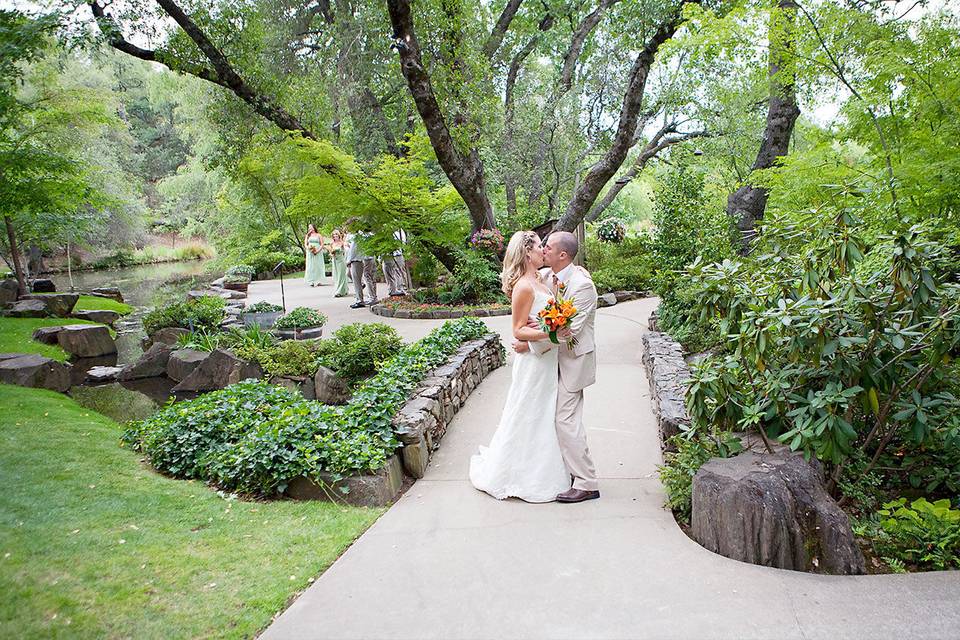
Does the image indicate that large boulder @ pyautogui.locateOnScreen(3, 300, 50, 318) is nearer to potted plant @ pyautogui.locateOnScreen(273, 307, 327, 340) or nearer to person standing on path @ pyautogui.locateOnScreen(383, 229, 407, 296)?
potted plant @ pyautogui.locateOnScreen(273, 307, 327, 340)

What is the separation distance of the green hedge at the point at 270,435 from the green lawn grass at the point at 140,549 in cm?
23

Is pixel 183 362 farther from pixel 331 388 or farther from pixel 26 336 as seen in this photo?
pixel 26 336

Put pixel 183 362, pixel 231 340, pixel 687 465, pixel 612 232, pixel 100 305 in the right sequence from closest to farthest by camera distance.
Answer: pixel 687 465, pixel 183 362, pixel 231 340, pixel 100 305, pixel 612 232

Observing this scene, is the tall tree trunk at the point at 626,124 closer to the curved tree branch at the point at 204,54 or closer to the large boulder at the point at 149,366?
the curved tree branch at the point at 204,54

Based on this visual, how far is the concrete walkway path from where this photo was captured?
2.72 meters

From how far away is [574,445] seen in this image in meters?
4.27

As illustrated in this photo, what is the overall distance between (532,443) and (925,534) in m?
2.30

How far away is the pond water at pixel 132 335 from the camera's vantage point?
877cm

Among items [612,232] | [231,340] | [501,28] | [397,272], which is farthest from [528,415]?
[612,232]

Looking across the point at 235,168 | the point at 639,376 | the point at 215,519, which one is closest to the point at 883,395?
the point at 639,376

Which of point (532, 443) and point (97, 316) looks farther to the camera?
point (97, 316)

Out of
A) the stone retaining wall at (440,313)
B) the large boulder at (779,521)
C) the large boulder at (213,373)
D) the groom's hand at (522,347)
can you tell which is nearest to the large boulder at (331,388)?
the large boulder at (213,373)

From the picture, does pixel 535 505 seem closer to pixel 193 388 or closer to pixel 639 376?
pixel 639 376

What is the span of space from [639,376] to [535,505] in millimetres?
3791
